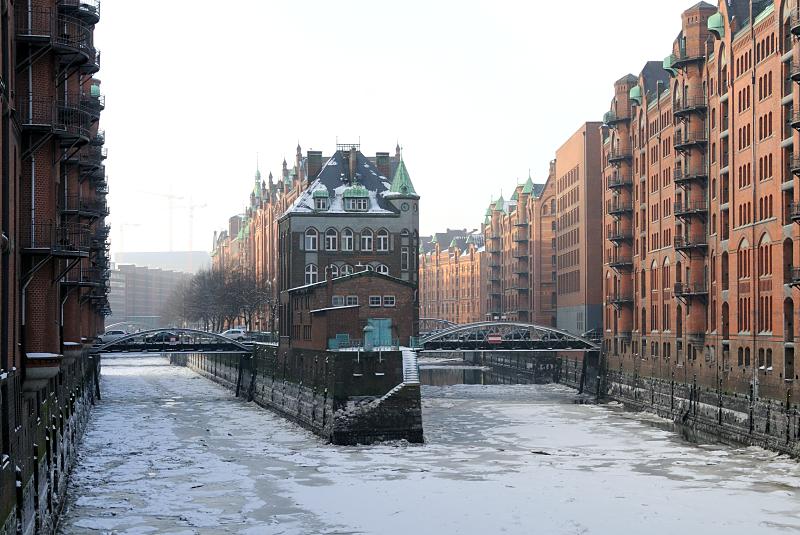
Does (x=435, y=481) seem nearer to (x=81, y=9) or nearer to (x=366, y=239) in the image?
(x=81, y=9)

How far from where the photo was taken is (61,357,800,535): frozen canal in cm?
3681

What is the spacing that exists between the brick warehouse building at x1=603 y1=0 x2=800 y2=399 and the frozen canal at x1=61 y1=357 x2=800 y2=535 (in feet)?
21.5

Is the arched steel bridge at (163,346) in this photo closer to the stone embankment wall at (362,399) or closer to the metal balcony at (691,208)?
the stone embankment wall at (362,399)

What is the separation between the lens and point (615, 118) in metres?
91.9

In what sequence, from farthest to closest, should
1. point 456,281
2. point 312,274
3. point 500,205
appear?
1. point 456,281
2. point 500,205
3. point 312,274

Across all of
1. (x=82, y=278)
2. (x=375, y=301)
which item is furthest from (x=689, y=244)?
(x=82, y=278)

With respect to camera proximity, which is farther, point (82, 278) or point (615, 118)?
point (615, 118)

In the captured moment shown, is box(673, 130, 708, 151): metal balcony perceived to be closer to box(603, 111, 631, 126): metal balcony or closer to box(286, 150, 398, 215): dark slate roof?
box(603, 111, 631, 126): metal balcony

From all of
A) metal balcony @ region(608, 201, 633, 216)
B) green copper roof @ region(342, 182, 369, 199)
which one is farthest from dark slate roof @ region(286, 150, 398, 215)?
metal balcony @ region(608, 201, 633, 216)

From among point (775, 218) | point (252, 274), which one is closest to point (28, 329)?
point (775, 218)

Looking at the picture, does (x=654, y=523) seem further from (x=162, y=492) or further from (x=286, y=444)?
(x=286, y=444)

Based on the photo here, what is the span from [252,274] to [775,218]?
94.0 m

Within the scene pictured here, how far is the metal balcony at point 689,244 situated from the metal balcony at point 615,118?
1834cm

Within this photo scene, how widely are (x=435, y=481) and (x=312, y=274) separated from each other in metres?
45.9
